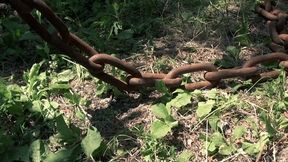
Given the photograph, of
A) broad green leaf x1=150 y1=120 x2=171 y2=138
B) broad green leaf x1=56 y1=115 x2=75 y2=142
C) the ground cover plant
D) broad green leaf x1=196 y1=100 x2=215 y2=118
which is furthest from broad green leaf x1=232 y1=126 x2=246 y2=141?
broad green leaf x1=56 y1=115 x2=75 y2=142

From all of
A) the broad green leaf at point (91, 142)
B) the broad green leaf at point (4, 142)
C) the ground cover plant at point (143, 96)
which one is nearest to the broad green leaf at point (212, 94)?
the ground cover plant at point (143, 96)

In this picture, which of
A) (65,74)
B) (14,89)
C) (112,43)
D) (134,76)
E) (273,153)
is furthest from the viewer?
(112,43)

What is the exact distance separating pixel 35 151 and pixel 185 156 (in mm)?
590

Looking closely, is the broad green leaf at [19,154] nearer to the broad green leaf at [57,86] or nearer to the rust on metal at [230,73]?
the broad green leaf at [57,86]

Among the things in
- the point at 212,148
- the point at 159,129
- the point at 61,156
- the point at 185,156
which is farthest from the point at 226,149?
the point at 61,156

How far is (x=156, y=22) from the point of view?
278 centimetres

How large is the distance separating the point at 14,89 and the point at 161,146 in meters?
0.76

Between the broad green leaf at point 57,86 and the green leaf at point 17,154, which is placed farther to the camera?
the broad green leaf at point 57,86

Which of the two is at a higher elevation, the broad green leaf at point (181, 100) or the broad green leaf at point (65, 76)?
the broad green leaf at point (65, 76)

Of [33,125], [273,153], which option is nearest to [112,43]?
[33,125]

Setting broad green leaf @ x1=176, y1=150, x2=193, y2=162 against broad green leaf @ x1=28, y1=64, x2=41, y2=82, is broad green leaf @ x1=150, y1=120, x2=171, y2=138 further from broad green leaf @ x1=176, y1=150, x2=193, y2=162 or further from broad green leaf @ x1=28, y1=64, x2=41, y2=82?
broad green leaf @ x1=28, y1=64, x2=41, y2=82

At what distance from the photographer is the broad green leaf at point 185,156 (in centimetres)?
193

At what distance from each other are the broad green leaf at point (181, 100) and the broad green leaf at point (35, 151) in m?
0.56

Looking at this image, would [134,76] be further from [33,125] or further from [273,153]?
[273,153]
